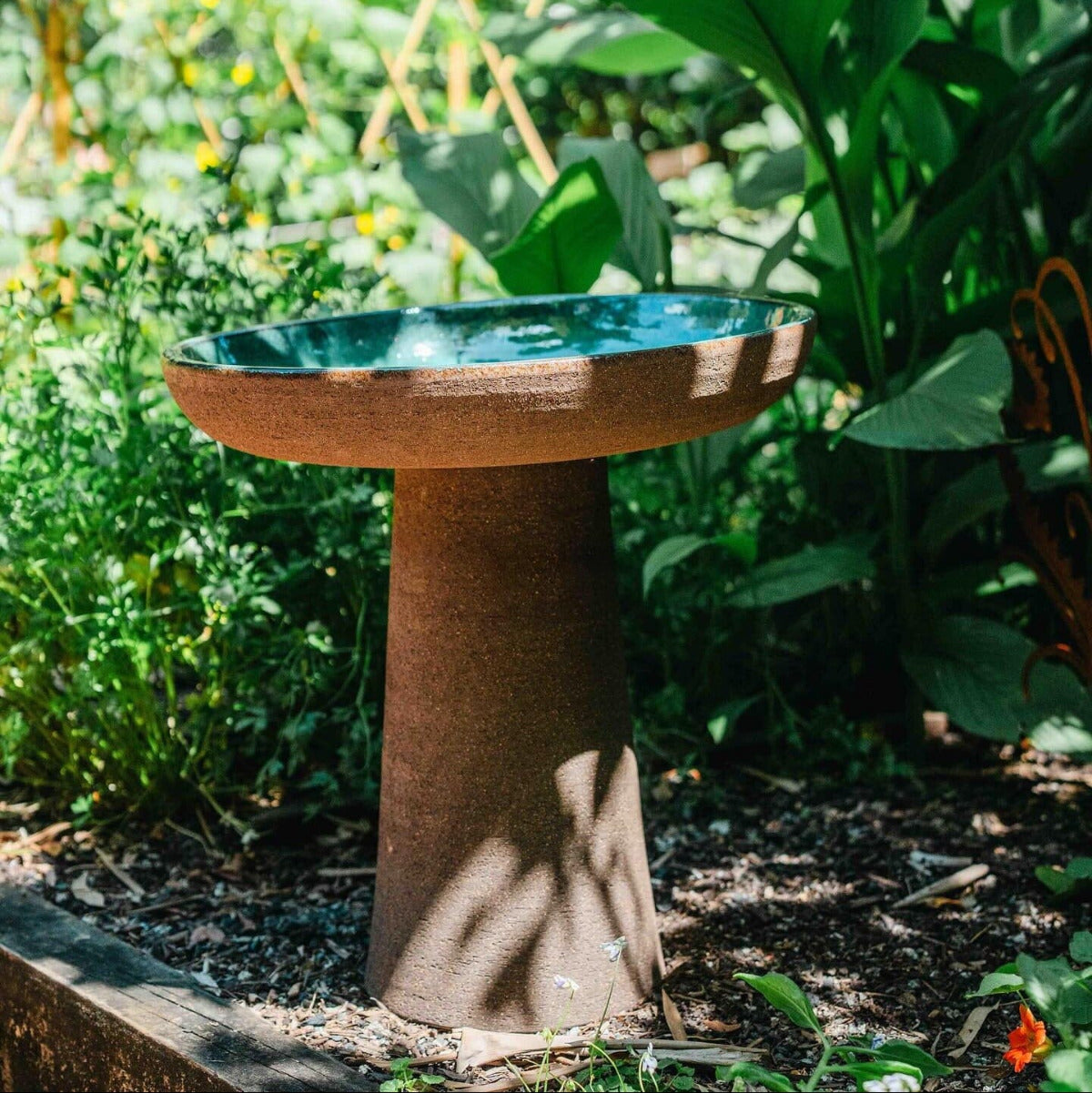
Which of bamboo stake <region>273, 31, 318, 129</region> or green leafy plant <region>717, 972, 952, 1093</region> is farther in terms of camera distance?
bamboo stake <region>273, 31, 318, 129</region>

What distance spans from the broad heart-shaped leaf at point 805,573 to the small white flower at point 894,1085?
1111mm

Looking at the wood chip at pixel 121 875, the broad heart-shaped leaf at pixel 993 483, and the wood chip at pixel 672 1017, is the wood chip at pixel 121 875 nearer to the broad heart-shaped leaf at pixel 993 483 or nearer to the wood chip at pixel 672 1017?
the wood chip at pixel 672 1017

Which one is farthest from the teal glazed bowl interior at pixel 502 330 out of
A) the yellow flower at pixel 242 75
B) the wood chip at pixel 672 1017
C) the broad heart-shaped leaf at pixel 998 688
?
the yellow flower at pixel 242 75

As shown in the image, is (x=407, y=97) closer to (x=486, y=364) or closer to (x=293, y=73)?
(x=293, y=73)

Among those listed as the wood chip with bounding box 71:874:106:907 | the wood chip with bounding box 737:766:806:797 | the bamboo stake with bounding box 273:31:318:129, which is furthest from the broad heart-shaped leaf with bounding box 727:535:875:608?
the bamboo stake with bounding box 273:31:318:129

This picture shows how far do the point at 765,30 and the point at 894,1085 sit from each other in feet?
4.95

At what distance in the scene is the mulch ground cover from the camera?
6.02 ft

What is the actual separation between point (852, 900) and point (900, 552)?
26.3 inches

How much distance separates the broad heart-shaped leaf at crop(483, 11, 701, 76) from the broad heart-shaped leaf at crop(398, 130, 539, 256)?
308 millimetres

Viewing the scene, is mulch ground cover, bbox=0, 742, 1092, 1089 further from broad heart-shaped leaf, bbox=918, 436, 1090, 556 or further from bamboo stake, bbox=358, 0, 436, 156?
bamboo stake, bbox=358, 0, 436, 156

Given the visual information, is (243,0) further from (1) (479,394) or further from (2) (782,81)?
(1) (479,394)

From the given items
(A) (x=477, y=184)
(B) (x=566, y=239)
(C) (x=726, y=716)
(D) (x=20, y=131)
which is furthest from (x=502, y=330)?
(D) (x=20, y=131)

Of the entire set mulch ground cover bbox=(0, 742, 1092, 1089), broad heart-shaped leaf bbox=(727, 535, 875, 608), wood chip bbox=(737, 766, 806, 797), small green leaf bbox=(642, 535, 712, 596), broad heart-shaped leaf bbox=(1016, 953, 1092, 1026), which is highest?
small green leaf bbox=(642, 535, 712, 596)

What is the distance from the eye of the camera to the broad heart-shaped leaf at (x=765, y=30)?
2002mm
